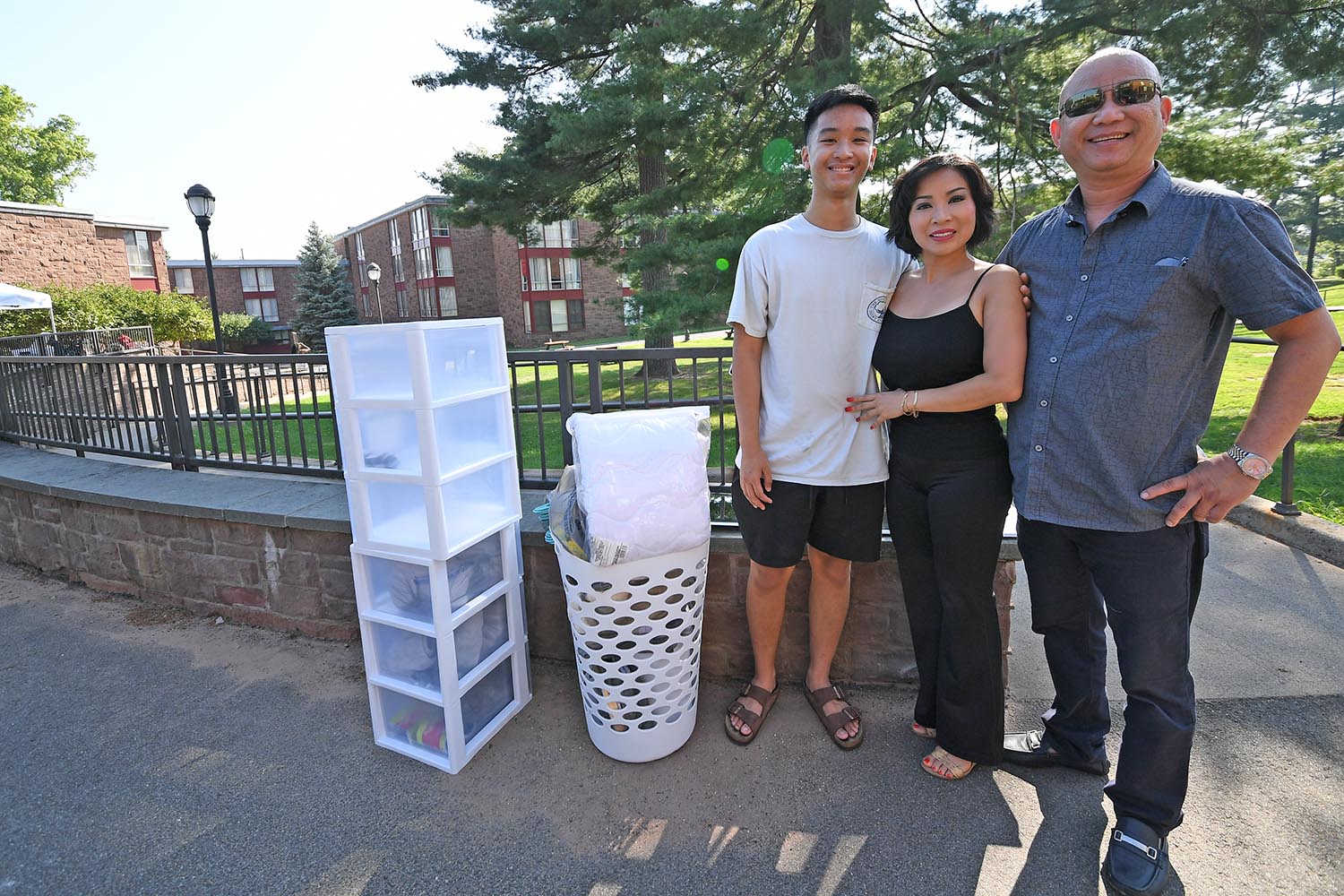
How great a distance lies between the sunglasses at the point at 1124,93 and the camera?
167cm

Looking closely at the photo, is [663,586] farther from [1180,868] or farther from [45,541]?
[45,541]

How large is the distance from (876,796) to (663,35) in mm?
8200

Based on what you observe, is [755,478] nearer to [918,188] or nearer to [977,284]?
[977,284]

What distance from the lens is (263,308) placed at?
1667 inches

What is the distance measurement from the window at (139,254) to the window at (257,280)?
12.9 meters

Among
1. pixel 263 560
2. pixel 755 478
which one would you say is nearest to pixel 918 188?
pixel 755 478

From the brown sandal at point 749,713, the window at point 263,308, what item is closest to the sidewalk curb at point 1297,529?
the brown sandal at point 749,713

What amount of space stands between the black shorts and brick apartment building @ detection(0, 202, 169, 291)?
2586 centimetres

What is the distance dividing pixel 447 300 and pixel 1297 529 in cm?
3579

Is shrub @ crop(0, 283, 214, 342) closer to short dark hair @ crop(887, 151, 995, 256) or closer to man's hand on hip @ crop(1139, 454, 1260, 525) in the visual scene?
short dark hair @ crop(887, 151, 995, 256)

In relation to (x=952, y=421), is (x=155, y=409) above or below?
below

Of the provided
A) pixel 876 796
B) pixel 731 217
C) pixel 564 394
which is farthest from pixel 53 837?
pixel 731 217

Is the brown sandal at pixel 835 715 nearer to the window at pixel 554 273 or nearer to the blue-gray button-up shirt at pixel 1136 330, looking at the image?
the blue-gray button-up shirt at pixel 1136 330

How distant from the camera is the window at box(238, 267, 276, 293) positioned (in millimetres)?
41344
